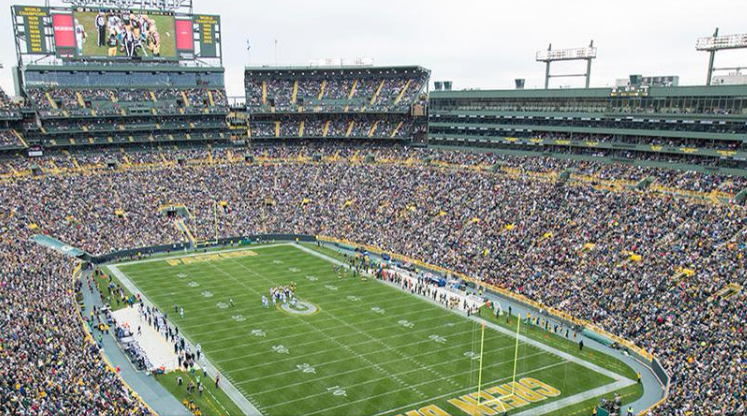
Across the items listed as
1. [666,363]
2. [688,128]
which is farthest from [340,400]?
[688,128]

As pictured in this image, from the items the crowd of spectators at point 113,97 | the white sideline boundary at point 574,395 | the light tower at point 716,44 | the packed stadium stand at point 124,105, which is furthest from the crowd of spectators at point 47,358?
the light tower at point 716,44

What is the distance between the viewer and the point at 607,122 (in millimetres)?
49281

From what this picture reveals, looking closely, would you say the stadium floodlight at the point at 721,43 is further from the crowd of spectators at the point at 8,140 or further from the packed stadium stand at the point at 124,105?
the crowd of spectators at the point at 8,140

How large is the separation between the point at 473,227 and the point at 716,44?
75.0ft

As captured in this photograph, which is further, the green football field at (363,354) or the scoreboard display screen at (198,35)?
the scoreboard display screen at (198,35)

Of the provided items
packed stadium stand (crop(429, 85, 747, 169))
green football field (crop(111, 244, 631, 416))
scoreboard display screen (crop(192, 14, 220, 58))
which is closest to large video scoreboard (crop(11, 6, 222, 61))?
scoreboard display screen (crop(192, 14, 220, 58))

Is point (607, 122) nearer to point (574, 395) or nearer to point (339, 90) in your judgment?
point (574, 395)

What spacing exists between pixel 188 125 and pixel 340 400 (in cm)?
5088

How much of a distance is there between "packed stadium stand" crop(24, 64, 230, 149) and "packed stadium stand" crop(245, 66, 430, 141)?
16.5 feet

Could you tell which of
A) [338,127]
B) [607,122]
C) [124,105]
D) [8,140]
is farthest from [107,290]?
[607,122]

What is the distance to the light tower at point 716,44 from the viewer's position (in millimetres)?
43125

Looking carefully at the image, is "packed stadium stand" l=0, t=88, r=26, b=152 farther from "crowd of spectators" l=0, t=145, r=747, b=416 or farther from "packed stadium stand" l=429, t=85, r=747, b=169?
"packed stadium stand" l=429, t=85, r=747, b=169

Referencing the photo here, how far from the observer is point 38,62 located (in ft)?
200

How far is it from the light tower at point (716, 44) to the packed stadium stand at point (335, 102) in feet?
100
